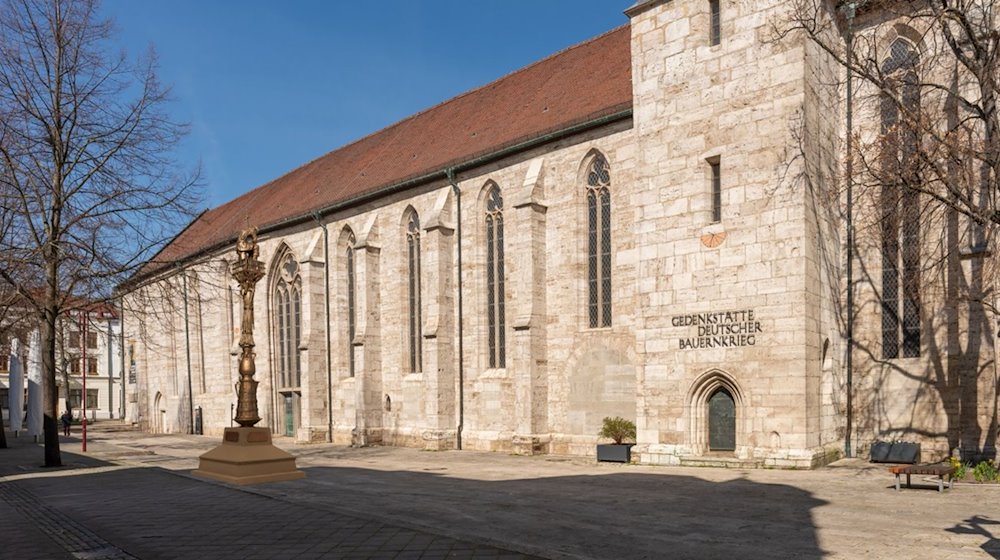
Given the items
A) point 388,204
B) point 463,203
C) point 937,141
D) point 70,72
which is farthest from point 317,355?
point 937,141

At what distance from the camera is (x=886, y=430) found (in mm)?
16016

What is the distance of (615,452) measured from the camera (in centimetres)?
1803

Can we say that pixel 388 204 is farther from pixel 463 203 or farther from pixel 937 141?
pixel 937 141

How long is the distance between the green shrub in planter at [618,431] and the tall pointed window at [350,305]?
13411 millimetres

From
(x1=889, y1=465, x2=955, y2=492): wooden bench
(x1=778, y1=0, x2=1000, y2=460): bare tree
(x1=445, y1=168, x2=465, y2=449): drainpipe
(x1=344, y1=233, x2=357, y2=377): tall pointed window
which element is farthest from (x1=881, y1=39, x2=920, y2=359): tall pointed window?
(x1=344, y1=233, x2=357, y2=377): tall pointed window

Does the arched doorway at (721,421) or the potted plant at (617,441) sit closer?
the arched doorway at (721,421)

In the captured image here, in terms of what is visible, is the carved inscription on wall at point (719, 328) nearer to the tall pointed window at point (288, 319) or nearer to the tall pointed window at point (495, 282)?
the tall pointed window at point (495, 282)

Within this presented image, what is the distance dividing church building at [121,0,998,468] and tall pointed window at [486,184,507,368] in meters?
0.07

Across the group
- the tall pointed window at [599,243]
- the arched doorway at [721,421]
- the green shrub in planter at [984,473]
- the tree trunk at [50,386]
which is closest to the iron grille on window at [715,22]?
the tall pointed window at [599,243]

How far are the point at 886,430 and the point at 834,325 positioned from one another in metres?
2.42

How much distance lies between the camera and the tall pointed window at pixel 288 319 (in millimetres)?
32656

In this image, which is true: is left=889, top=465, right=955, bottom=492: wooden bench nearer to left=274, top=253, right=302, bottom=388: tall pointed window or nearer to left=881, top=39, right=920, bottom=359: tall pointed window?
left=881, top=39, right=920, bottom=359: tall pointed window

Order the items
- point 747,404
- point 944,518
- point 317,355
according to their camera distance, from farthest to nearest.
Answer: point 317,355 → point 747,404 → point 944,518

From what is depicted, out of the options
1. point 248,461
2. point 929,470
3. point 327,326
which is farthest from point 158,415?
point 929,470
